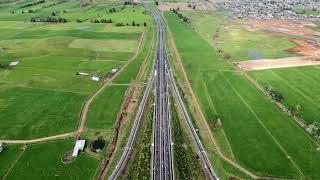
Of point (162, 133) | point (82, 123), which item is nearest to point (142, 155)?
point (162, 133)

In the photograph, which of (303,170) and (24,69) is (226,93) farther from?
(24,69)

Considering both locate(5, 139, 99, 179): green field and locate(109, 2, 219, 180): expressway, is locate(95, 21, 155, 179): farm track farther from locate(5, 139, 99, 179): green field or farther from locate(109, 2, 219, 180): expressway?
locate(109, 2, 219, 180): expressway

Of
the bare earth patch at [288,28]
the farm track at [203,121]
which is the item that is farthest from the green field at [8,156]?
the bare earth patch at [288,28]

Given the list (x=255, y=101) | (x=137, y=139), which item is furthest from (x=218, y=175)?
(x=255, y=101)

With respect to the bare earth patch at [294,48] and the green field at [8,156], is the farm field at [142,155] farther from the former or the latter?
the bare earth patch at [294,48]

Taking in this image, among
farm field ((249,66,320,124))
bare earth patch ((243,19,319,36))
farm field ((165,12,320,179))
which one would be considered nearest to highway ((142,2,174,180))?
farm field ((165,12,320,179))

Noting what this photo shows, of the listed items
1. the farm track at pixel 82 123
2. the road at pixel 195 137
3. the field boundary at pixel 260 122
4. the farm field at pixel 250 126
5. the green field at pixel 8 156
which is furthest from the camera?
the farm track at pixel 82 123

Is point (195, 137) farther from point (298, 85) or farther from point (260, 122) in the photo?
point (298, 85)
